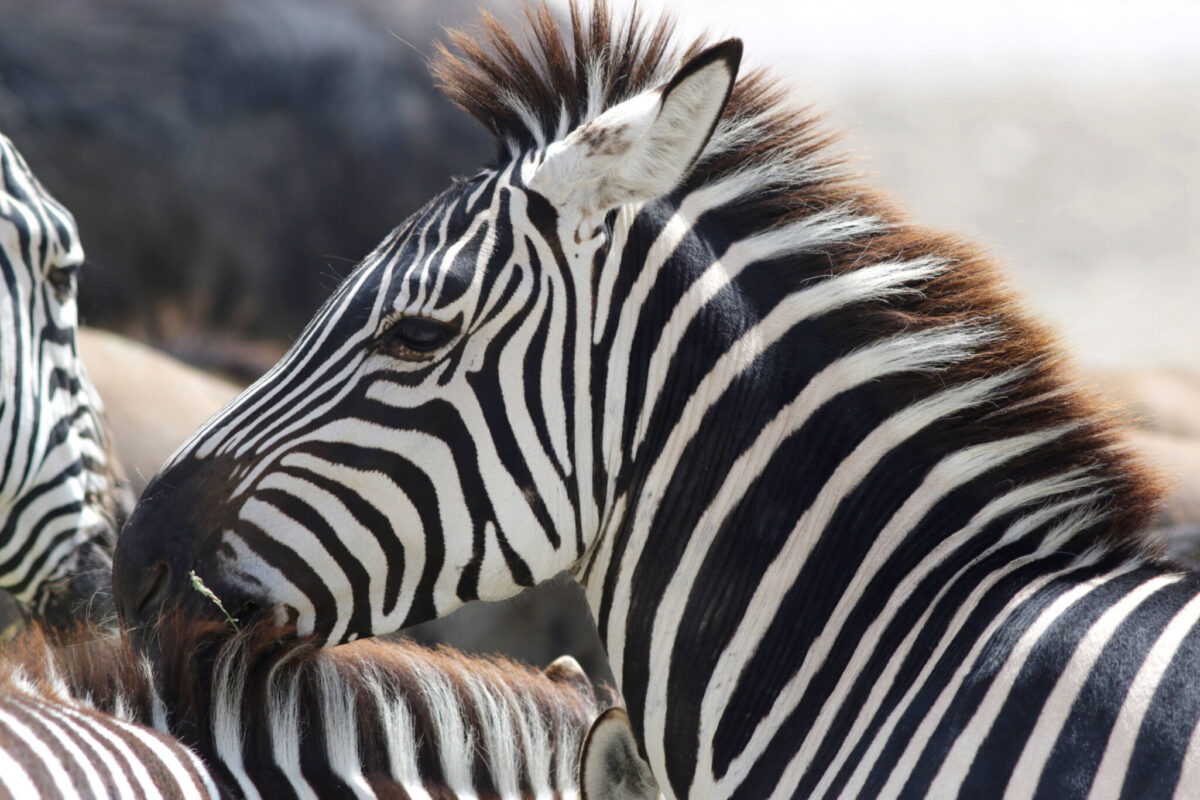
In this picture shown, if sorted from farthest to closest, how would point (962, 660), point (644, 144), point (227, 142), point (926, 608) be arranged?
point (227, 142) < point (644, 144) < point (926, 608) < point (962, 660)

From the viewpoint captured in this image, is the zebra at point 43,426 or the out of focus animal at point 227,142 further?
the out of focus animal at point 227,142

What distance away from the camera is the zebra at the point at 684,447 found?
8.18ft

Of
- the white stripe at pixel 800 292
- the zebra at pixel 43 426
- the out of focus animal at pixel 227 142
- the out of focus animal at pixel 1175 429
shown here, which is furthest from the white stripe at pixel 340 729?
the out of focus animal at pixel 227 142

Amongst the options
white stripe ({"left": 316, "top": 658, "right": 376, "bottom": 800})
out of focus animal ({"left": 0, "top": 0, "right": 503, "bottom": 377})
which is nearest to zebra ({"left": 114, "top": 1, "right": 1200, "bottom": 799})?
white stripe ({"left": 316, "top": 658, "right": 376, "bottom": 800})

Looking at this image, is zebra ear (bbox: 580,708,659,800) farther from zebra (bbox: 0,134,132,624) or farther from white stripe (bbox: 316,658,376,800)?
zebra (bbox: 0,134,132,624)

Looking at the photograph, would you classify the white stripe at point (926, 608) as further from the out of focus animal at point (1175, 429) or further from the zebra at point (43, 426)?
the out of focus animal at point (1175, 429)

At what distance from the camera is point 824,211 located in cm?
275

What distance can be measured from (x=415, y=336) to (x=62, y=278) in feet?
9.00

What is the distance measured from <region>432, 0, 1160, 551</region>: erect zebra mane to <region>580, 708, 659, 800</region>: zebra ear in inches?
41.7

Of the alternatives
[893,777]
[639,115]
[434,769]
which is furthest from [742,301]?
[434,769]

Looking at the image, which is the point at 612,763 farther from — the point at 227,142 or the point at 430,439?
the point at 227,142

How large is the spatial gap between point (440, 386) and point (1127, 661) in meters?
1.53

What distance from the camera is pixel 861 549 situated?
2.54m

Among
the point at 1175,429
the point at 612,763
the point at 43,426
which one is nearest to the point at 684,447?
the point at 612,763
